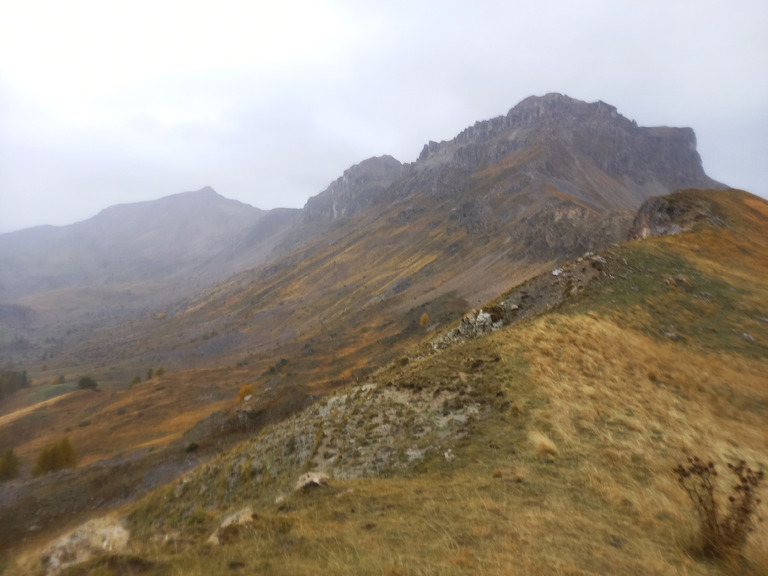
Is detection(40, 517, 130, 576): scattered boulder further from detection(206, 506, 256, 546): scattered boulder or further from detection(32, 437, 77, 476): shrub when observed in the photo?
detection(32, 437, 77, 476): shrub

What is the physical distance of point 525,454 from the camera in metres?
10.6

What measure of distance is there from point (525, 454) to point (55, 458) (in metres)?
42.5

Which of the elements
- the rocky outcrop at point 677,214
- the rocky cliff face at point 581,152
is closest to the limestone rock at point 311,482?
the rocky outcrop at point 677,214

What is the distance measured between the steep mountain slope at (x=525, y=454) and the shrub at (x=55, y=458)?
19.8 metres

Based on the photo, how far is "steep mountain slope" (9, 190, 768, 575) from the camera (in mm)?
6352

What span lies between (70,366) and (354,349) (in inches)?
3024

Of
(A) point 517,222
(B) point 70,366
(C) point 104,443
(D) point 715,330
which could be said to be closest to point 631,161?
(A) point 517,222

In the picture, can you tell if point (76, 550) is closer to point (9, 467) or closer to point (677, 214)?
point (9, 467)

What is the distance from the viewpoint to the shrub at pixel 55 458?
34.7 meters

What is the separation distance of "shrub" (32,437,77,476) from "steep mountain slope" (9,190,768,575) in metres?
19.8

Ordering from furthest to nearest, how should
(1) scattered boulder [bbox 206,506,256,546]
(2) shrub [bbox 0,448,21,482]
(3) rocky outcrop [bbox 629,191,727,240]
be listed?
(3) rocky outcrop [bbox 629,191,727,240] < (2) shrub [bbox 0,448,21,482] < (1) scattered boulder [bbox 206,506,256,546]

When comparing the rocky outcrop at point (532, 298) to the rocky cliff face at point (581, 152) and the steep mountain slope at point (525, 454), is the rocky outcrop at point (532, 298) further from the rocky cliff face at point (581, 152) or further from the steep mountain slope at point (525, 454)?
the rocky cliff face at point (581, 152)

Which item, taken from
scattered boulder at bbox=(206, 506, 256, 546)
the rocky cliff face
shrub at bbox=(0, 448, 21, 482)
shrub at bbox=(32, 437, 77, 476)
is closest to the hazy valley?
scattered boulder at bbox=(206, 506, 256, 546)

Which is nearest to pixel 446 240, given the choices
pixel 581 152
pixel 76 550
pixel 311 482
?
pixel 581 152
